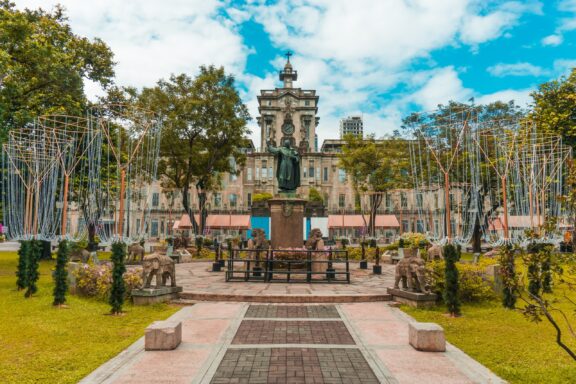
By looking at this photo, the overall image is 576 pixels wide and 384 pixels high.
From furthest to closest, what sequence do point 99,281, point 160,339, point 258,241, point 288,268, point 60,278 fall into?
point 258,241 < point 288,268 < point 99,281 < point 60,278 < point 160,339

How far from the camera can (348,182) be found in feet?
224

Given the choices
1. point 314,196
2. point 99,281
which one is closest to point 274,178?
point 314,196

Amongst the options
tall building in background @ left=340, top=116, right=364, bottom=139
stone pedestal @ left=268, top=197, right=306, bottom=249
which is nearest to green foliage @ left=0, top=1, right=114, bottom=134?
Result: stone pedestal @ left=268, top=197, right=306, bottom=249

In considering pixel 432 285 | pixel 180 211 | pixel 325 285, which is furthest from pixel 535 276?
pixel 180 211

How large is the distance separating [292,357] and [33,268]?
32.2 ft

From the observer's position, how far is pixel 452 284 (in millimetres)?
9180

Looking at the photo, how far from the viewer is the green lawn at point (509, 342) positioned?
5.62 meters

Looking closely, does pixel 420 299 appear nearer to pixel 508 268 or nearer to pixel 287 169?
pixel 508 268

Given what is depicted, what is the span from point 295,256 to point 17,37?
15202 mm

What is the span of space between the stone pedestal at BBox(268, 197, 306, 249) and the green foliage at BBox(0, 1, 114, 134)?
11.4 m

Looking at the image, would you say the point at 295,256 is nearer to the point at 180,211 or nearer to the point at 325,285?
the point at 325,285

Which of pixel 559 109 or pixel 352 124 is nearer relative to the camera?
pixel 559 109

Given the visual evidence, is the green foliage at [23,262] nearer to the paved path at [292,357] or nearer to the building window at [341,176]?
the paved path at [292,357]

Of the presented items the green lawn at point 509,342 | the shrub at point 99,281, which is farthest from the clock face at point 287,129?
the green lawn at point 509,342
